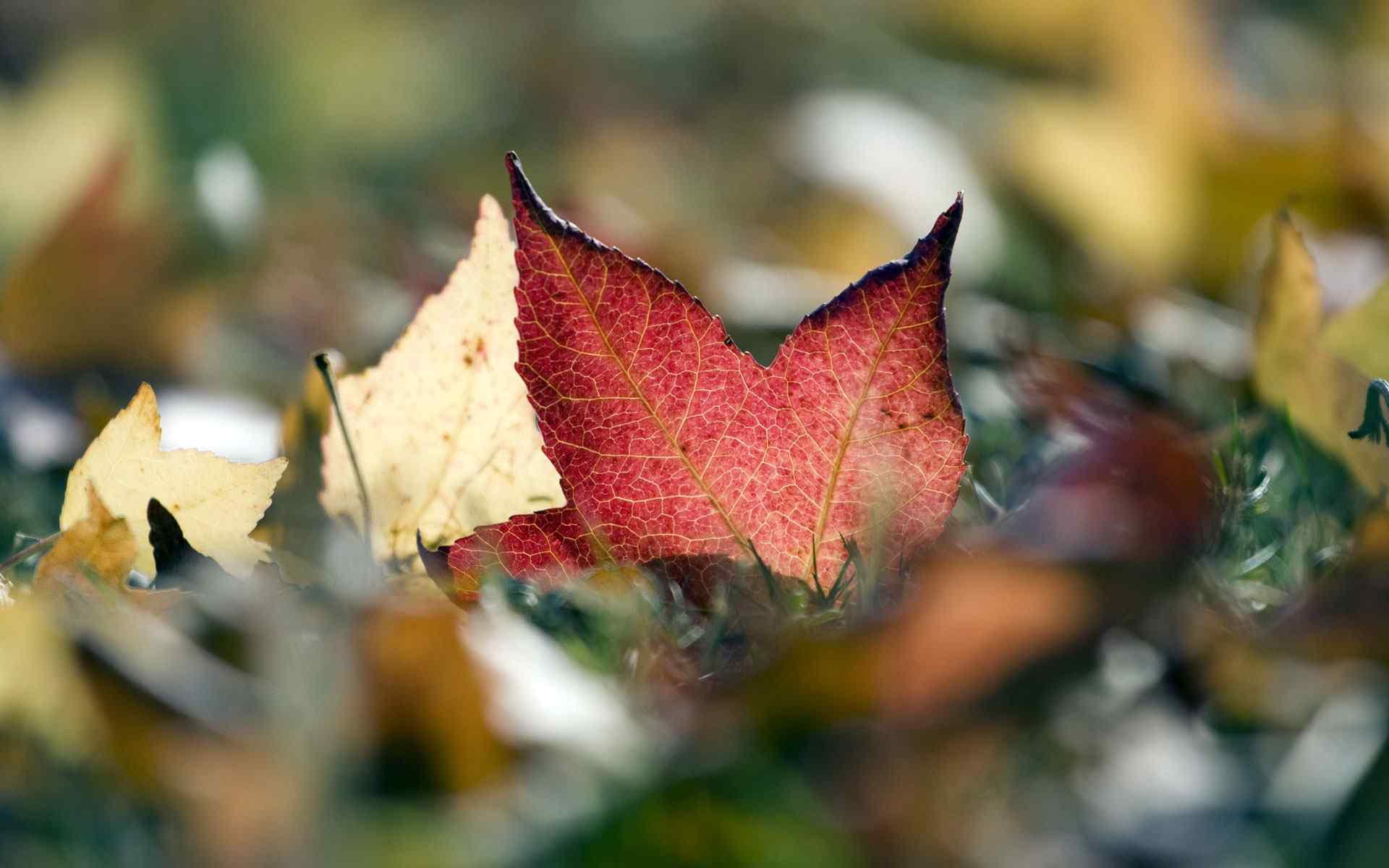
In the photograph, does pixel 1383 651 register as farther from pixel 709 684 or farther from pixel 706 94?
pixel 706 94

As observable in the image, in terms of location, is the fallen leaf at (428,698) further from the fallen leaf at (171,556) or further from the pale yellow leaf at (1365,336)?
the pale yellow leaf at (1365,336)

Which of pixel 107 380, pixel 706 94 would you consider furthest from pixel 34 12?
pixel 107 380

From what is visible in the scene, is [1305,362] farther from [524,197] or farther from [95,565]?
[95,565]

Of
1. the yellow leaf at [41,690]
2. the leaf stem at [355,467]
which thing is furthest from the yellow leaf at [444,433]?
the yellow leaf at [41,690]

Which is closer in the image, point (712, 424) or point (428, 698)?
point (428, 698)

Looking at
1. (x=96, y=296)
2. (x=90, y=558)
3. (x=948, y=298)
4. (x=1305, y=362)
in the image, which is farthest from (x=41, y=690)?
(x=948, y=298)

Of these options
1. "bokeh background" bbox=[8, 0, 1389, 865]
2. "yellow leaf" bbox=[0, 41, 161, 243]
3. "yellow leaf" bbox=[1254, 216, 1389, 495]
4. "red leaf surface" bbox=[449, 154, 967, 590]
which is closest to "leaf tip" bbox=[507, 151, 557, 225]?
"red leaf surface" bbox=[449, 154, 967, 590]

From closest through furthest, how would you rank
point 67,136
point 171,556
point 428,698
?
point 428,698
point 171,556
point 67,136
